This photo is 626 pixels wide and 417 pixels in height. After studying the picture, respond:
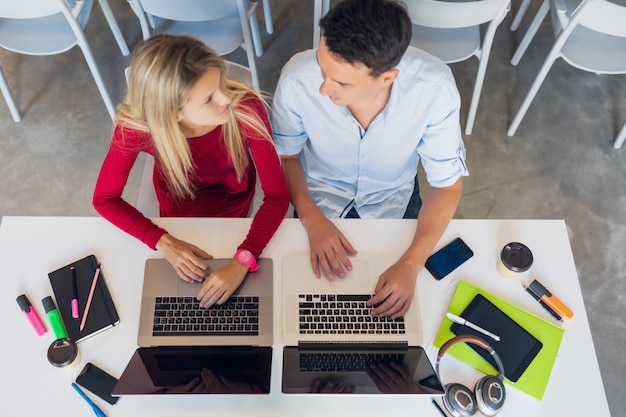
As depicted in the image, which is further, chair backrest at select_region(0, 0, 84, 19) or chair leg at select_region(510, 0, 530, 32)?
chair leg at select_region(510, 0, 530, 32)

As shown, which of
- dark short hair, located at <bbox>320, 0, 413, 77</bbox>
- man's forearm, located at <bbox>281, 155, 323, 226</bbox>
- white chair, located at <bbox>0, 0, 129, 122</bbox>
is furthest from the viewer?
white chair, located at <bbox>0, 0, 129, 122</bbox>

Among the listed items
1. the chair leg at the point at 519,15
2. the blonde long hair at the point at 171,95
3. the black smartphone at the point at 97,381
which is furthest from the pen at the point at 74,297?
the chair leg at the point at 519,15

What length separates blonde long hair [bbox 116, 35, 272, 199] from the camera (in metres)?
1.16

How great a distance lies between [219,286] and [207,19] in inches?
43.7

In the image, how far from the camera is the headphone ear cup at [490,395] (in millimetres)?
1084

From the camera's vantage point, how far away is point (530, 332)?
3.89ft

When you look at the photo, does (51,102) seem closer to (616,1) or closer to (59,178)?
(59,178)

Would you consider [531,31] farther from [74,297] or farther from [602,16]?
[74,297]

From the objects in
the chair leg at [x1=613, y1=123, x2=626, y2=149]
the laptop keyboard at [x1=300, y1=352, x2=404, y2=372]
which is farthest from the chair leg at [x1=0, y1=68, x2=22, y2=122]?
the chair leg at [x1=613, y1=123, x2=626, y2=149]

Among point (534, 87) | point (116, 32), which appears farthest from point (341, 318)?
point (116, 32)

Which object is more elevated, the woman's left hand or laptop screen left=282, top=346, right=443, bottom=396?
the woman's left hand

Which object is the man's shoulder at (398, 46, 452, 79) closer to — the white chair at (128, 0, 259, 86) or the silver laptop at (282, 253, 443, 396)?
the silver laptop at (282, 253, 443, 396)

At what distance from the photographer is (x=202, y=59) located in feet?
3.89

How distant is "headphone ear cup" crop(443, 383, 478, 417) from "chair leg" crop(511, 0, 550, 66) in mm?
1956
